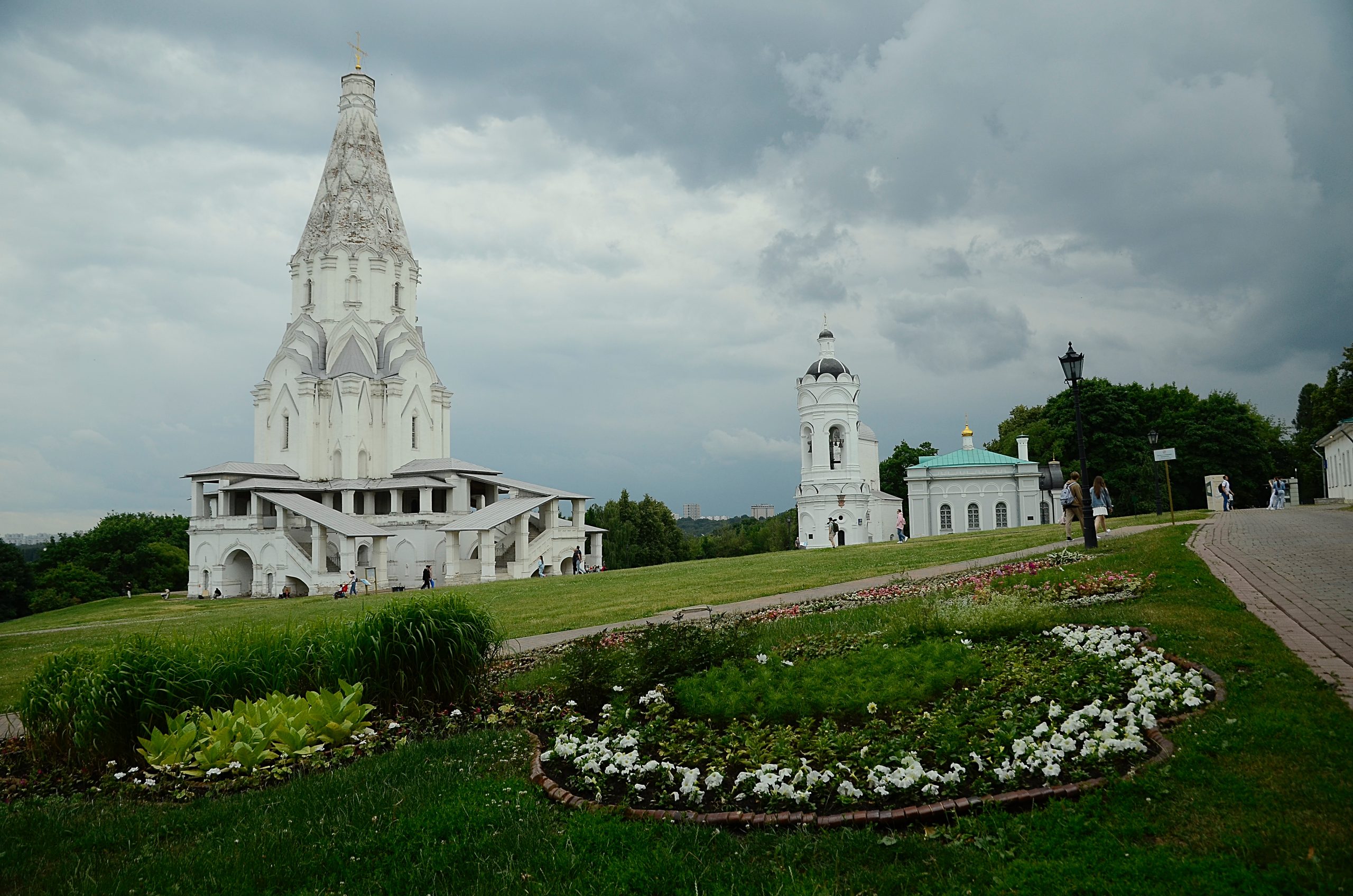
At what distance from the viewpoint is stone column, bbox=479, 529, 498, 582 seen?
40.6 metres

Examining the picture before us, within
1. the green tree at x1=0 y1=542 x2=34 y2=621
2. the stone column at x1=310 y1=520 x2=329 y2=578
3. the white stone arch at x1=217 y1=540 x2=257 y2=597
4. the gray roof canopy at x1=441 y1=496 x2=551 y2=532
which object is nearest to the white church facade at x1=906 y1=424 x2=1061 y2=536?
the gray roof canopy at x1=441 y1=496 x2=551 y2=532

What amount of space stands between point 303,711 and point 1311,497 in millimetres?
80884

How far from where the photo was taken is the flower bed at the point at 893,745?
512cm

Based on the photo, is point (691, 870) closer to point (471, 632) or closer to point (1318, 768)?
point (1318, 768)

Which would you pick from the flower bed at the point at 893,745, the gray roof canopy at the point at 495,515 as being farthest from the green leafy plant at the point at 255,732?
the gray roof canopy at the point at 495,515

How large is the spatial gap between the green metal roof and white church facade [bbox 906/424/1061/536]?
0.07 meters

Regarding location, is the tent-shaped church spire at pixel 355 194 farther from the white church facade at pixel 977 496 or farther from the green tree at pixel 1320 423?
the green tree at pixel 1320 423

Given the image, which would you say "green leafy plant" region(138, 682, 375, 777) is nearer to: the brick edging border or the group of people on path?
the brick edging border

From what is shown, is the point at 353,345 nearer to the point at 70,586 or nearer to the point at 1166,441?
the point at 70,586

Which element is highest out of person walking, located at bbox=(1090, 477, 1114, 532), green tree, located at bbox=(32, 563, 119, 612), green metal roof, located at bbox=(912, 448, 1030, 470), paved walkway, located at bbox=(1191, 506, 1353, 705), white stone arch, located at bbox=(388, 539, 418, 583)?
green metal roof, located at bbox=(912, 448, 1030, 470)

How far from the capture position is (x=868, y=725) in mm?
6090

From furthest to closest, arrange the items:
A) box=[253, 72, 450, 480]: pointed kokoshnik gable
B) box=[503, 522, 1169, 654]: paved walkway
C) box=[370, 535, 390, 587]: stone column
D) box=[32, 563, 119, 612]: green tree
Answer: box=[32, 563, 119, 612]: green tree
box=[253, 72, 450, 480]: pointed kokoshnik gable
box=[370, 535, 390, 587]: stone column
box=[503, 522, 1169, 654]: paved walkway

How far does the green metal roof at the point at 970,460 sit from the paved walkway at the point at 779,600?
130 ft

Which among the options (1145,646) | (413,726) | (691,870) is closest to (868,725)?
(691,870)
